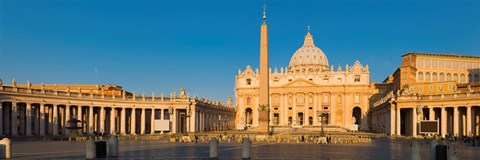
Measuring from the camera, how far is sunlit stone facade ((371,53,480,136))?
215 feet

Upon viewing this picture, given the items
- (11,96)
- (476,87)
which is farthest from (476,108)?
(11,96)

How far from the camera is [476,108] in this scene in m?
67.2

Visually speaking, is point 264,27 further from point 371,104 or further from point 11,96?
point 371,104

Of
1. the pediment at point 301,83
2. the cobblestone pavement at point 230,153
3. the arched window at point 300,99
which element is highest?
the pediment at point 301,83

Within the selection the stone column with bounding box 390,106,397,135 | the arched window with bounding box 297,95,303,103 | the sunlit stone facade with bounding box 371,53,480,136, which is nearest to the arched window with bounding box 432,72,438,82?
the sunlit stone facade with bounding box 371,53,480,136

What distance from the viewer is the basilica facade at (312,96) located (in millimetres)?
127750

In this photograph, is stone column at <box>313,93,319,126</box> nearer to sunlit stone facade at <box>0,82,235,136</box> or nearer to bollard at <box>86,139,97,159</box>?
sunlit stone facade at <box>0,82,235,136</box>

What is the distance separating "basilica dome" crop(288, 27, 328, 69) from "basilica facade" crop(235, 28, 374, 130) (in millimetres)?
27693

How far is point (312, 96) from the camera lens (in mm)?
130750

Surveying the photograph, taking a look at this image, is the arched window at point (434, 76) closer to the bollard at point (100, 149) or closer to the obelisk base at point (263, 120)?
the obelisk base at point (263, 120)

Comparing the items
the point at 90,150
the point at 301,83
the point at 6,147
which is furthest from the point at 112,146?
the point at 301,83

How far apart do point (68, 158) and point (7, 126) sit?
39576 mm

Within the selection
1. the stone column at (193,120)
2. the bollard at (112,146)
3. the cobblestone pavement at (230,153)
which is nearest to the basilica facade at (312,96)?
the stone column at (193,120)

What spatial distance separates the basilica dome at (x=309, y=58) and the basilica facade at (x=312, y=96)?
90.9ft
